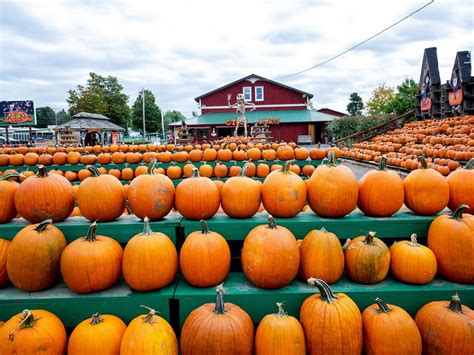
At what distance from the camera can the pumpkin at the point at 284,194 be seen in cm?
250

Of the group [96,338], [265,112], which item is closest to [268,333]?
[96,338]

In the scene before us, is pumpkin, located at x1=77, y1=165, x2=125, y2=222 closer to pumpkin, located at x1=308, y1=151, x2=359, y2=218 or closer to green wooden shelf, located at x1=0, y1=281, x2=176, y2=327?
green wooden shelf, located at x1=0, y1=281, x2=176, y2=327

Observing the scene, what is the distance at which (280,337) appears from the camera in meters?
1.83

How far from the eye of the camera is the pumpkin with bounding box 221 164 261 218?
258 centimetres

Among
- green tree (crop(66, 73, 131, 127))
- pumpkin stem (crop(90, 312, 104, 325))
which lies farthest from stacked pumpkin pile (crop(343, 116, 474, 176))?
green tree (crop(66, 73, 131, 127))

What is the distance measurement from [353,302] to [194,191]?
1356 millimetres

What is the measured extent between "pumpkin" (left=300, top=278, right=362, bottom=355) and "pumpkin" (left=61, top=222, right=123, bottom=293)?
1.32m

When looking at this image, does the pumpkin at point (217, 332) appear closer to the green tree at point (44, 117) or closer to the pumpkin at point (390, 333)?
the pumpkin at point (390, 333)

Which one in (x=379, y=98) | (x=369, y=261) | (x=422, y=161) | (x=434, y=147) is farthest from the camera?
(x=379, y=98)

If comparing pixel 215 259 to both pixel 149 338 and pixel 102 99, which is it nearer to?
pixel 149 338

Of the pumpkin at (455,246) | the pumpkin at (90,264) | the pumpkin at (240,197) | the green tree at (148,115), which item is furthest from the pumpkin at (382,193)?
the green tree at (148,115)

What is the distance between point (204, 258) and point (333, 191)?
1.08 metres

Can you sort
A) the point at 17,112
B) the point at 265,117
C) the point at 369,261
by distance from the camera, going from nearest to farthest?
the point at 369,261, the point at 17,112, the point at 265,117

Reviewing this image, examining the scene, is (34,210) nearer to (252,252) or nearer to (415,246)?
(252,252)
